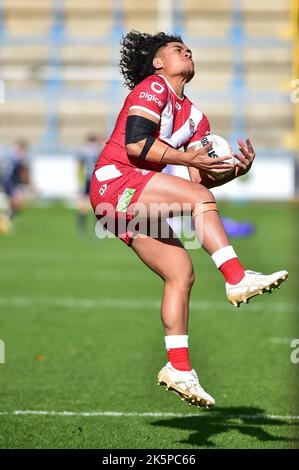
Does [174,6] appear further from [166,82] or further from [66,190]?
[166,82]

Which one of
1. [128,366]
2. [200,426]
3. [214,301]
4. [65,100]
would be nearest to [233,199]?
[65,100]

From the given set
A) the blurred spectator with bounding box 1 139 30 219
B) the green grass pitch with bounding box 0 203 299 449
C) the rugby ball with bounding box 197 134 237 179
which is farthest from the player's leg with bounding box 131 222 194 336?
the blurred spectator with bounding box 1 139 30 219

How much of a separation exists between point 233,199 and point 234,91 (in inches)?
156

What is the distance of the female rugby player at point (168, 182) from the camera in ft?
17.2

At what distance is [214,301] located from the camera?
12.2 m

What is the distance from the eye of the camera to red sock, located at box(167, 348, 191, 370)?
5500 mm

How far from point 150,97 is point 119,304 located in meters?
6.86

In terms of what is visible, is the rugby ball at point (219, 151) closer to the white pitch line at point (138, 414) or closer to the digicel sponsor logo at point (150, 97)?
the digicel sponsor logo at point (150, 97)

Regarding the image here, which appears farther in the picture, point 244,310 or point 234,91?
point 234,91

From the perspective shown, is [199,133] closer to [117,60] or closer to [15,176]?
[15,176]

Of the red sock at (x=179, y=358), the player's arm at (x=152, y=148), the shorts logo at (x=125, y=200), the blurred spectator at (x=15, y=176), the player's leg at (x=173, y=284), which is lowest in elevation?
the blurred spectator at (x=15, y=176)

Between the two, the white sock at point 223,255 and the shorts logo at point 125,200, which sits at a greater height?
the shorts logo at point 125,200

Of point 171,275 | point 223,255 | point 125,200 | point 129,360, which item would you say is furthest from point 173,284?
point 129,360

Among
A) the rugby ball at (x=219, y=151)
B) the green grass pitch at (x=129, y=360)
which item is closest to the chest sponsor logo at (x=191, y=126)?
the rugby ball at (x=219, y=151)
